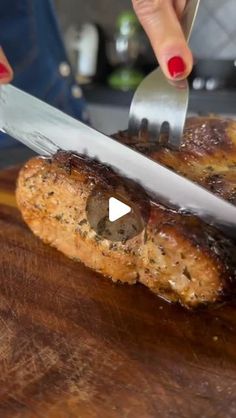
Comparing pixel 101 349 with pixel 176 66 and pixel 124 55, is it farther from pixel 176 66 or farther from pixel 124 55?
pixel 124 55

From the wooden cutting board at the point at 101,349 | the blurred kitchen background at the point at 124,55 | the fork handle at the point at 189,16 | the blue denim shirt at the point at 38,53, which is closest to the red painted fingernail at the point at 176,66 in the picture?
the fork handle at the point at 189,16

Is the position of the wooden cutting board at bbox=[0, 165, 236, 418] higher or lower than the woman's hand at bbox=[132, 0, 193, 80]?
lower

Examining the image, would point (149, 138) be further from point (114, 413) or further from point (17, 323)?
point (114, 413)

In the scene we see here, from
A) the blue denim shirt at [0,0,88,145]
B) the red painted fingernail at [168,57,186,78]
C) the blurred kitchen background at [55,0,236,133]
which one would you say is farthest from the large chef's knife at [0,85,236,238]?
the blurred kitchen background at [55,0,236,133]

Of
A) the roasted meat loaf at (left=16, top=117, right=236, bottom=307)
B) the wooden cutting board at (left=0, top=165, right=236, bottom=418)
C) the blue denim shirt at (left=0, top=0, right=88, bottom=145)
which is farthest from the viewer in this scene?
the blue denim shirt at (left=0, top=0, right=88, bottom=145)

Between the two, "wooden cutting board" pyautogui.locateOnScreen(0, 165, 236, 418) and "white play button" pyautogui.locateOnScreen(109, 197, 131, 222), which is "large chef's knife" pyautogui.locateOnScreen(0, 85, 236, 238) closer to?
"white play button" pyautogui.locateOnScreen(109, 197, 131, 222)

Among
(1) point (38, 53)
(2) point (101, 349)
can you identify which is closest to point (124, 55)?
(1) point (38, 53)

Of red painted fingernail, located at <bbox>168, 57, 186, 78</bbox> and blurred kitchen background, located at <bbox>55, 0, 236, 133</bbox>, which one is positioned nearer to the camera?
red painted fingernail, located at <bbox>168, 57, 186, 78</bbox>

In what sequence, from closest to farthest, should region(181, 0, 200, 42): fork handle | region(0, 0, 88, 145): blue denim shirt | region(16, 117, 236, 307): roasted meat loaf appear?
region(16, 117, 236, 307): roasted meat loaf < region(181, 0, 200, 42): fork handle < region(0, 0, 88, 145): blue denim shirt

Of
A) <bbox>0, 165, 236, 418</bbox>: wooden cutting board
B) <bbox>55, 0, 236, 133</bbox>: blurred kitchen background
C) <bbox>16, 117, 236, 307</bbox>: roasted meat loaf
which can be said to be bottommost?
<bbox>0, 165, 236, 418</bbox>: wooden cutting board
